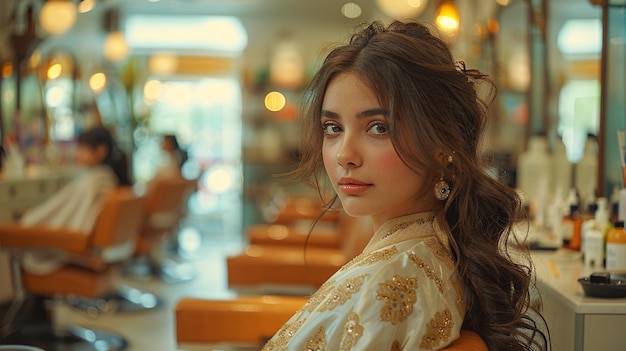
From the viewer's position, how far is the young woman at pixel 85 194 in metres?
4.37

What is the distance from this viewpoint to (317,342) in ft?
4.11

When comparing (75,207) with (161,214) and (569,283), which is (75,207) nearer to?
(161,214)

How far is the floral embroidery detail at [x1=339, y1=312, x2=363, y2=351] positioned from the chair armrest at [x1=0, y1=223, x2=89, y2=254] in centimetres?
296

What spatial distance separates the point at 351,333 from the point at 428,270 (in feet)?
0.55

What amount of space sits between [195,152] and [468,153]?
368 inches

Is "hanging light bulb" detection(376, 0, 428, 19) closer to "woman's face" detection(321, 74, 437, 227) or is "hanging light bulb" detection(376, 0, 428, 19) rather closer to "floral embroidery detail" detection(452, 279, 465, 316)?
"woman's face" detection(321, 74, 437, 227)

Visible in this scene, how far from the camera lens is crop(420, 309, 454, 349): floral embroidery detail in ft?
3.93

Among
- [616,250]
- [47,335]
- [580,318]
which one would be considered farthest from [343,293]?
[47,335]

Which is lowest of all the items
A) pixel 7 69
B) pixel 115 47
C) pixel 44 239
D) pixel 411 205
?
pixel 44 239

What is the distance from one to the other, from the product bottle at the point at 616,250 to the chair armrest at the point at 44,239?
2.76 metres

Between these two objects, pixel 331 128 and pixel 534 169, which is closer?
pixel 331 128

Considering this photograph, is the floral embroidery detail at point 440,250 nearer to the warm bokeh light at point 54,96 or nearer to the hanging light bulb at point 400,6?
the hanging light bulb at point 400,6

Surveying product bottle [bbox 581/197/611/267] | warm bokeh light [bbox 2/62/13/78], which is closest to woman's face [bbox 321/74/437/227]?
product bottle [bbox 581/197/611/267]

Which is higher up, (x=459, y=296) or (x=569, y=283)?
(x=459, y=296)
